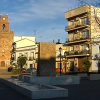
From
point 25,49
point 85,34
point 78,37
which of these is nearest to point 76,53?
point 78,37

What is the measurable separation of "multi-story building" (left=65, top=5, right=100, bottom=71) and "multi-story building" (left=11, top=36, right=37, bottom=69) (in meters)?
13.6

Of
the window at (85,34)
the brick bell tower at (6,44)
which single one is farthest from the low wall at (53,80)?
the brick bell tower at (6,44)

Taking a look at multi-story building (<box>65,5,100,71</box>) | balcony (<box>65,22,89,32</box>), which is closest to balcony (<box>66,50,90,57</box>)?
multi-story building (<box>65,5,100,71</box>)

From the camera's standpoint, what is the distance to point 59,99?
9789mm

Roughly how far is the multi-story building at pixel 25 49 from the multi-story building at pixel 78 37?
44.5 ft

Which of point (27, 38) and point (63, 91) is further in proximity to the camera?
point (27, 38)

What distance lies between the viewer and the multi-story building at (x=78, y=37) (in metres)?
39.9

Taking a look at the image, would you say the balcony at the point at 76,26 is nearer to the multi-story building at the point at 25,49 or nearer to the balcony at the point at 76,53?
the balcony at the point at 76,53

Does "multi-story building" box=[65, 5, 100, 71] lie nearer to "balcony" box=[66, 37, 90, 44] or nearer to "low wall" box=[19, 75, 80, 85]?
"balcony" box=[66, 37, 90, 44]

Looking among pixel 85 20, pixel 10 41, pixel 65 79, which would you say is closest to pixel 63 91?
pixel 65 79

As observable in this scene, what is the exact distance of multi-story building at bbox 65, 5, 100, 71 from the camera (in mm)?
39938

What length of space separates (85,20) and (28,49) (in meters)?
21.6

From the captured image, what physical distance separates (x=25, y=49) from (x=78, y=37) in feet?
68.2

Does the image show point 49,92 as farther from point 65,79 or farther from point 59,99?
point 65,79
